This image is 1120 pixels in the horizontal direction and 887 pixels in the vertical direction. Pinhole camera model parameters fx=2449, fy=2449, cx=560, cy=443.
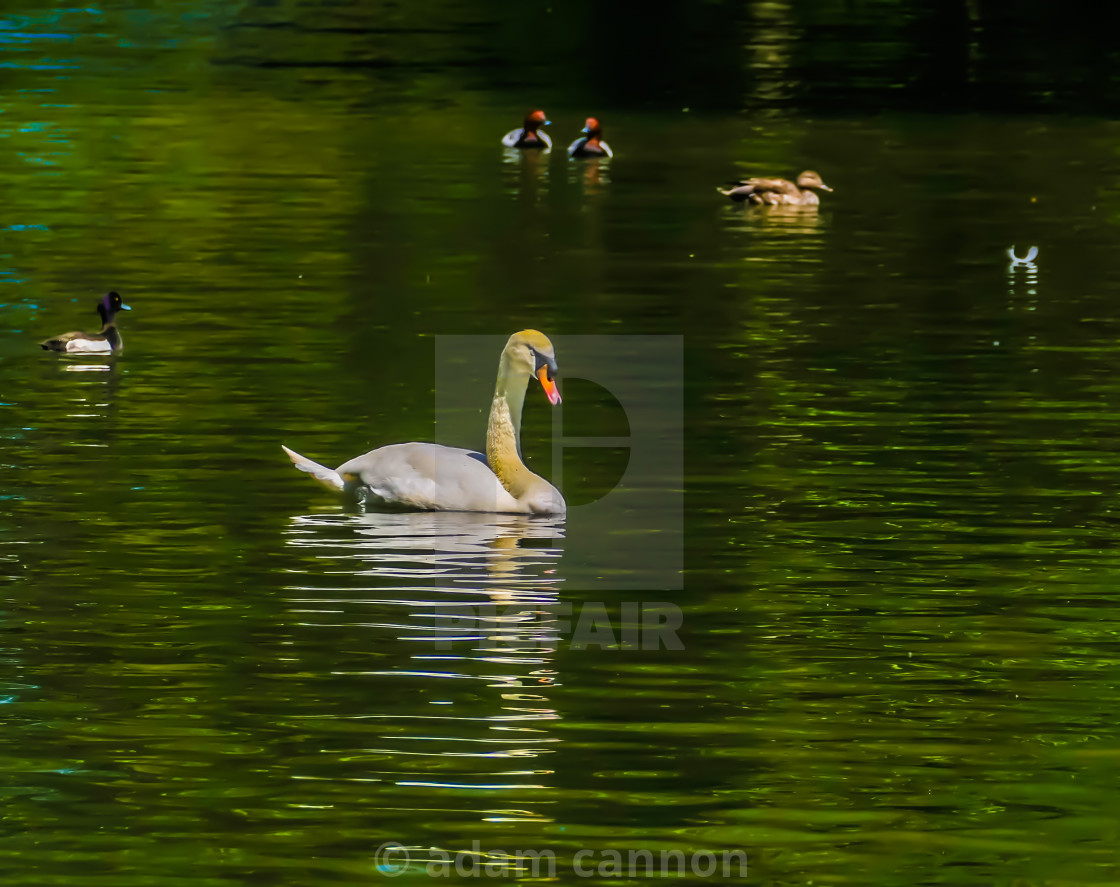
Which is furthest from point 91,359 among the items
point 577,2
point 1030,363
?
point 577,2

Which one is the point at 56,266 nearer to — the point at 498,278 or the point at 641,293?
the point at 498,278

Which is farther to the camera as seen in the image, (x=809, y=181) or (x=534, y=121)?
(x=534, y=121)

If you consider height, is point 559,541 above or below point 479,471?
below

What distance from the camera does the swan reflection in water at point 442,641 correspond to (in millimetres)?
9320

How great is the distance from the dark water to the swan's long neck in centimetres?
26

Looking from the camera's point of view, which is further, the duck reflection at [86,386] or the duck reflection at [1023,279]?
Answer: the duck reflection at [1023,279]

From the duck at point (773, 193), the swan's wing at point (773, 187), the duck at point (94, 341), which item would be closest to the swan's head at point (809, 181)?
the duck at point (773, 193)

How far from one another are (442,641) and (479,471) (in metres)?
2.99

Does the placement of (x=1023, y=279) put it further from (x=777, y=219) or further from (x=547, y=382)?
(x=547, y=382)

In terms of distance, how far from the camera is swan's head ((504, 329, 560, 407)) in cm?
1426

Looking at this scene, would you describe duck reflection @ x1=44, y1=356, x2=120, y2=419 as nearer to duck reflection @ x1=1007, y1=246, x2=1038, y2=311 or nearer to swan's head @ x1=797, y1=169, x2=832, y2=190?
duck reflection @ x1=1007, y1=246, x2=1038, y2=311

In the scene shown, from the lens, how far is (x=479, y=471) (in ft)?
46.4

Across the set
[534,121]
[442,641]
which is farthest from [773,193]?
[442,641]

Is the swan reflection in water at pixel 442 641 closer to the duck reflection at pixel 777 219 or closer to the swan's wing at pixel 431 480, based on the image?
the swan's wing at pixel 431 480
